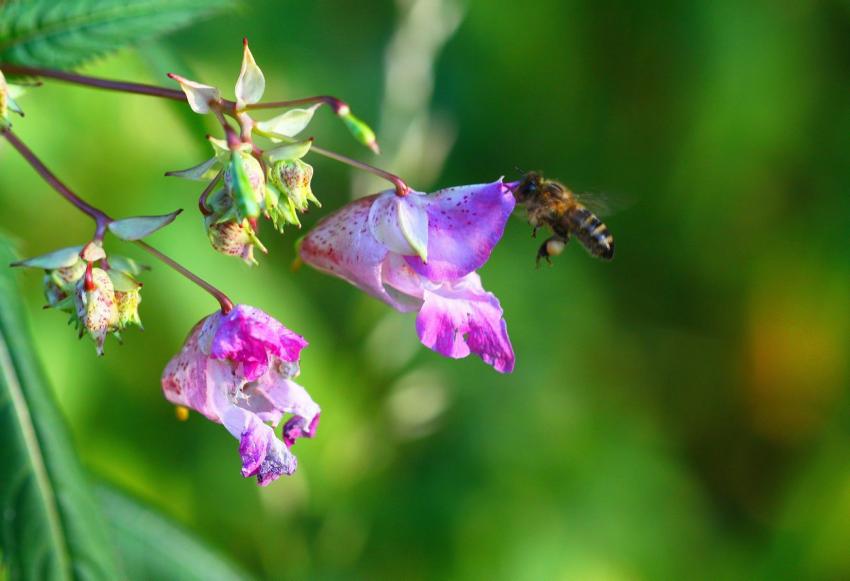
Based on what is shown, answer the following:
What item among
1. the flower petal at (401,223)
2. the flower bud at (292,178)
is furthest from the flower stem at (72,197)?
the flower petal at (401,223)

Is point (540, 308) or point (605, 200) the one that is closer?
point (605, 200)

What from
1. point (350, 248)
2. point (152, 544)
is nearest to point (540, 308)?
point (152, 544)

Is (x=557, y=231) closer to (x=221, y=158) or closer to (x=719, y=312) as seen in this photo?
(x=221, y=158)

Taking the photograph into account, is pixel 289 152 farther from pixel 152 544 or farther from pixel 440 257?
pixel 152 544

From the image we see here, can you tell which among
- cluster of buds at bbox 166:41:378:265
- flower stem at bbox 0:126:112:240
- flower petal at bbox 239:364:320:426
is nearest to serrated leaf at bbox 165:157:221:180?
cluster of buds at bbox 166:41:378:265

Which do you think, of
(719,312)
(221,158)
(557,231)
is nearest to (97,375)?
(557,231)
